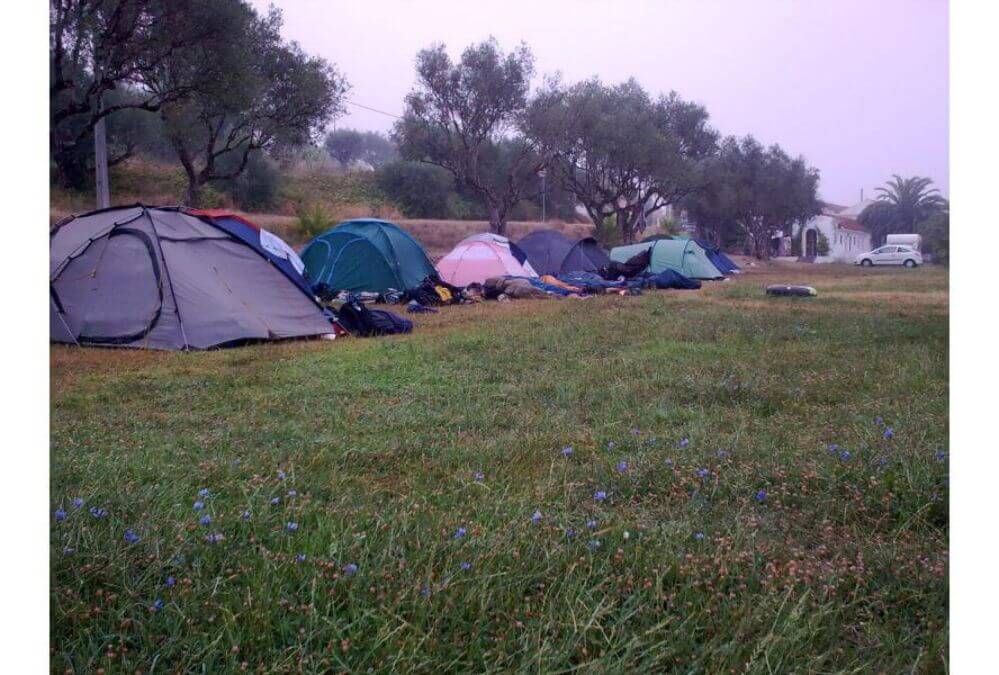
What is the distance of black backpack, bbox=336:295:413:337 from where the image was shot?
8055 mm

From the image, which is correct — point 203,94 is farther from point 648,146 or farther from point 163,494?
point 648,146

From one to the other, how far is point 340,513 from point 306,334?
5.47 metres

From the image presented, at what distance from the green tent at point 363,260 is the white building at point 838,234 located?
6.31 m

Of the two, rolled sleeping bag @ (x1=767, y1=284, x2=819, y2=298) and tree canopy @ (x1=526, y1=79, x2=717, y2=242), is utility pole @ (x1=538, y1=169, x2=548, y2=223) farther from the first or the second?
rolled sleeping bag @ (x1=767, y1=284, x2=819, y2=298)

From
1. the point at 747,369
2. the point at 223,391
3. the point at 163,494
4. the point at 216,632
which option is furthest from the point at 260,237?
the point at 216,632

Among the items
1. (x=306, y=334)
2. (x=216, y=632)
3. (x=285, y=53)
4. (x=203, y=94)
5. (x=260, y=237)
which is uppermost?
(x=285, y=53)

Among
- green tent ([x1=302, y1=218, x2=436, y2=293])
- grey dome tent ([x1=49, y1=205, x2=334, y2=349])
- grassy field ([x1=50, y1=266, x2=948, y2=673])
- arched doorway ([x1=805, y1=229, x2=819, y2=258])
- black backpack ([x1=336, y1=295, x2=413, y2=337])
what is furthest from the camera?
arched doorway ([x1=805, y1=229, x2=819, y2=258])

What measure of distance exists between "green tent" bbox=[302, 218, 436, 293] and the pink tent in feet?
5.59

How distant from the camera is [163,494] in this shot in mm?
2535

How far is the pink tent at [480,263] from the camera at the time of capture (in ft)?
48.8

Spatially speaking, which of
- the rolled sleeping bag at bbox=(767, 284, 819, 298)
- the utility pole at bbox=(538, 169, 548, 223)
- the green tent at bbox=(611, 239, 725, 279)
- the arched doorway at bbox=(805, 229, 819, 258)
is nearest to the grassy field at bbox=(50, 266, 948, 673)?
the rolled sleeping bag at bbox=(767, 284, 819, 298)

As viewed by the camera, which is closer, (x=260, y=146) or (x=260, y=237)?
(x=260, y=237)

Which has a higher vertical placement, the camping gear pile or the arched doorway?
the arched doorway

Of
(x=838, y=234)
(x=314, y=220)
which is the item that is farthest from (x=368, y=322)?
(x=314, y=220)
